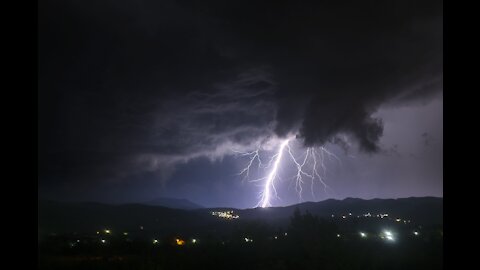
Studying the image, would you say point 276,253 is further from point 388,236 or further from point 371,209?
point 371,209

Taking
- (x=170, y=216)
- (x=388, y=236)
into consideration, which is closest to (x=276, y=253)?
(x=388, y=236)

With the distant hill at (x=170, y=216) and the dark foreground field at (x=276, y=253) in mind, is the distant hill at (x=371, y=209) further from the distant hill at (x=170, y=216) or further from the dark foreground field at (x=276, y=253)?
the dark foreground field at (x=276, y=253)

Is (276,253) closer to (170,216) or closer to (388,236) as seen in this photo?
(388,236)

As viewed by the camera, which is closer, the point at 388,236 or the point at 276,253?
the point at 276,253

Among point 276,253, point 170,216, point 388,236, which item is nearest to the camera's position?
point 276,253

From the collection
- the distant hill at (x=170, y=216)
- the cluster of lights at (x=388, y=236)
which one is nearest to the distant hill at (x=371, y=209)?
the distant hill at (x=170, y=216)

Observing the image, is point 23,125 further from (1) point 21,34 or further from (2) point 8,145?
(1) point 21,34

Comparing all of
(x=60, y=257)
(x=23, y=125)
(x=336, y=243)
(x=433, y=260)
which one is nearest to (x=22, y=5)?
(x=23, y=125)

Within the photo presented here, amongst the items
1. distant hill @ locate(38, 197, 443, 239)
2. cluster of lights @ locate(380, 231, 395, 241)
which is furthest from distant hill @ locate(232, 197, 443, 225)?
cluster of lights @ locate(380, 231, 395, 241)

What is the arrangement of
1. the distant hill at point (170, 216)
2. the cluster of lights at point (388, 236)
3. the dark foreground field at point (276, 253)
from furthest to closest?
the distant hill at point (170, 216) < the cluster of lights at point (388, 236) < the dark foreground field at point (276, 253)

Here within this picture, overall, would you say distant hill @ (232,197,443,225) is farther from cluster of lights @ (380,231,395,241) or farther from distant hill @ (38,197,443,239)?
cluster of lights @ (380,231,395,241)

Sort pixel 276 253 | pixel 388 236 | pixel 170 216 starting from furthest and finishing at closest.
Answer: pixel 170 216 < pixel 388 236 < pixel 276 253

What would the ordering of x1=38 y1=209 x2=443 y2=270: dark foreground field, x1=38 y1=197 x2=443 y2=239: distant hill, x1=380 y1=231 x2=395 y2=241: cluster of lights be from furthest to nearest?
x1=38 y1=197 x2=443 y2=239: distant hill, x1=380 y1=231 x2=395 y2=241: cluster of lights, x1=38 y1=209 x2=443 y2=270: dark foreground field
